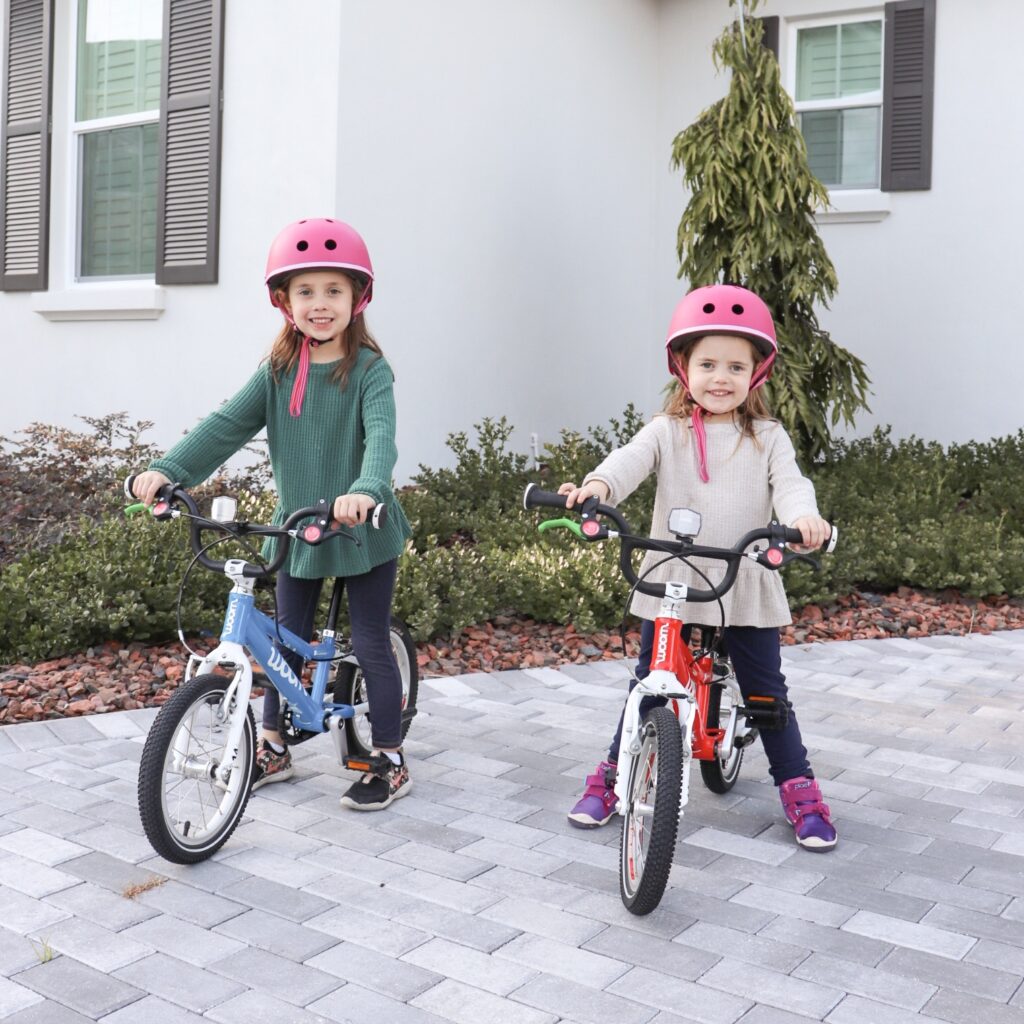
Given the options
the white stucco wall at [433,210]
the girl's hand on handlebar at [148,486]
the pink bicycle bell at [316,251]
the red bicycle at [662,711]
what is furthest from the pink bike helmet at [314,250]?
the white stucco wall at [433,210]

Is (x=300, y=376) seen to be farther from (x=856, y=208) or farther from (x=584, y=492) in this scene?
(x=856, y=208)

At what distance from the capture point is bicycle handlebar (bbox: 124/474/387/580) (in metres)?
3.16

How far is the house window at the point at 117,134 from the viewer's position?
27.7 ft

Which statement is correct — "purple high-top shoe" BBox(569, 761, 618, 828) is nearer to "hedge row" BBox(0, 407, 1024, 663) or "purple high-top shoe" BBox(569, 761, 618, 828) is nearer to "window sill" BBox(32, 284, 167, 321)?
"hedge row" BBox(0, 407, 1024, 663)

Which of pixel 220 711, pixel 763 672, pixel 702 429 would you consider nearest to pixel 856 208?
pixel 702 429

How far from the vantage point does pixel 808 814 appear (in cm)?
355

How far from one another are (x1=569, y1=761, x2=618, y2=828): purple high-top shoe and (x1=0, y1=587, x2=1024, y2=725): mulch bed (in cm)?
179

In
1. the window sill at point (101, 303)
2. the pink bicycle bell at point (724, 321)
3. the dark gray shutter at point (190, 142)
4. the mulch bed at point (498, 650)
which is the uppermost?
the dark gray shutter at point (190, 142)

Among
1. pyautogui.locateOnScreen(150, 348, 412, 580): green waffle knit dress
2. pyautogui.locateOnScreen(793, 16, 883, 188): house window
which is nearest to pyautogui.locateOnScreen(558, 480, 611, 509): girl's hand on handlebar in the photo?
pyautogui.locateOnScreen(150, 348, 412, 580): green waffle knit dress

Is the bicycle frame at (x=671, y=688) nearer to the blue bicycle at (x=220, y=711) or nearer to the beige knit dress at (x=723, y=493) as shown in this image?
the beige knit dress at (x=723, y=493)

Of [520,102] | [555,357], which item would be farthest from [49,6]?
[555,357]

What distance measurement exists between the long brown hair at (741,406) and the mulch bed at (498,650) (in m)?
2.21

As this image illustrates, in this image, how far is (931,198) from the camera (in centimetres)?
926

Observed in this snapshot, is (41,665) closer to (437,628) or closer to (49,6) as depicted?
(437,628)
